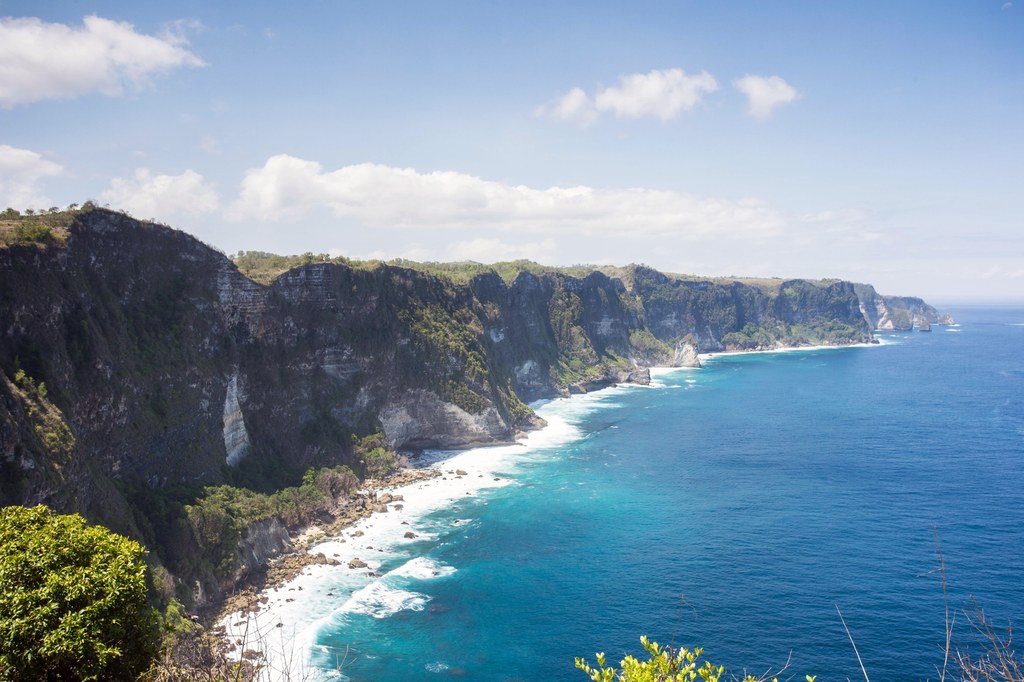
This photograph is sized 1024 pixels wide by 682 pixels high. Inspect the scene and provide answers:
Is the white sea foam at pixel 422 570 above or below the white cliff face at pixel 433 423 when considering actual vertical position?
below

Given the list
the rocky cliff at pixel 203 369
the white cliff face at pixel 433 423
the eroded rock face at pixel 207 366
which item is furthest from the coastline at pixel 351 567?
the eroded rock face at pixel 207 366

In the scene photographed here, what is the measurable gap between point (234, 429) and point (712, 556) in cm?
6351

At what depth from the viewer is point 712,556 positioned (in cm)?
6938

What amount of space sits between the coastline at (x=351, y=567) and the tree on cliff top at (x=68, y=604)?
1445cm

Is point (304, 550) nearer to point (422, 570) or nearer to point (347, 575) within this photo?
point (347, 575)

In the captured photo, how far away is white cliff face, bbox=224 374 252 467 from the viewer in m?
83.2

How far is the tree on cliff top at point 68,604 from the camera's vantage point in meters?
21.2

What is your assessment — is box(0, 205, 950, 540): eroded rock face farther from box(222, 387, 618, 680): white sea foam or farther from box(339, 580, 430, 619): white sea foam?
box(339, 580, 430, 619): white sea foam

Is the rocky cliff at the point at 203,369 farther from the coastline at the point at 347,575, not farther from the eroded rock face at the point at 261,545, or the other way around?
the coastline at the point at 347,575

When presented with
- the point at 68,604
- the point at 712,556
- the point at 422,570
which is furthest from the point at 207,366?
the point at 712,556

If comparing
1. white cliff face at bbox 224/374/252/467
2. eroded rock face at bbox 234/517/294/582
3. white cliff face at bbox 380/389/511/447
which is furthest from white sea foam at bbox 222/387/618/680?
white cliff face at bbox 224/374/252/467

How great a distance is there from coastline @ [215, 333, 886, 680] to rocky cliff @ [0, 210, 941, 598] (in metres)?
10.7

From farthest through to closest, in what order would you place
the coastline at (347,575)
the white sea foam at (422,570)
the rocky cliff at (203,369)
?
the white sea foam at (422,570)
the rocky cliff at (203,369)
the coastline at (347,575)

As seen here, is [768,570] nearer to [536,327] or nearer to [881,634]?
[881,634]
